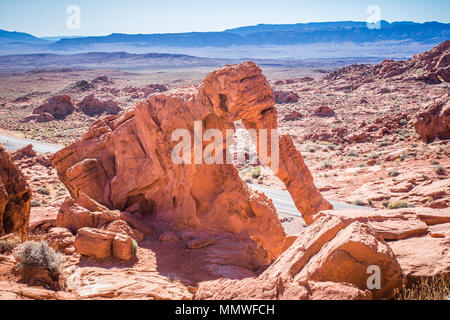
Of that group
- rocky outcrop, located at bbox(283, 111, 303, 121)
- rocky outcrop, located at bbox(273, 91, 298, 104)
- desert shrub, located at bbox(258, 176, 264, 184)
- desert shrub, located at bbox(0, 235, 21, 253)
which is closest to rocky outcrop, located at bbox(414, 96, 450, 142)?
desert shrub, located at bbox(258, 176, 264, 184)

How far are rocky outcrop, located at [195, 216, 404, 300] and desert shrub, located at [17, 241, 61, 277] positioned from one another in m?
3.06

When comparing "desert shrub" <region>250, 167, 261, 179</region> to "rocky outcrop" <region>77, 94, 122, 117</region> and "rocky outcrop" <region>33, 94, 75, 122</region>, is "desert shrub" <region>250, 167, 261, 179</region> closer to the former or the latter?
"rocky outcrop" <region>77, 94, 122, 117</region>

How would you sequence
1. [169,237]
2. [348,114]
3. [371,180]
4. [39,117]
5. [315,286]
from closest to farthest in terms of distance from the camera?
1. [315,286]
2. [169,237]
3. [371,180]
4. [348,114]
5. [39,117]

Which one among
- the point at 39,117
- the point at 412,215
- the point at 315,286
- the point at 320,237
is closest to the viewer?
the point at 315,286

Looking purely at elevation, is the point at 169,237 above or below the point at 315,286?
below

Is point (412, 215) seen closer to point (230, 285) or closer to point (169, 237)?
point (230, 285)

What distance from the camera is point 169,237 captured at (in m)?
12.1

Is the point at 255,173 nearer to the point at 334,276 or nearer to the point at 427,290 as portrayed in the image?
the point at 334,276

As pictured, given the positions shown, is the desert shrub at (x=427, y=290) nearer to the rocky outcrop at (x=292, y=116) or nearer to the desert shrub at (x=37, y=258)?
the desert shrub at (x=37, y=258)

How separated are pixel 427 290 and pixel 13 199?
10240 millimetres

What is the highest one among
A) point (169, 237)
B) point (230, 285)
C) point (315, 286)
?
point (315, 286)

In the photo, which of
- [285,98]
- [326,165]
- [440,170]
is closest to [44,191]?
[326,165]
